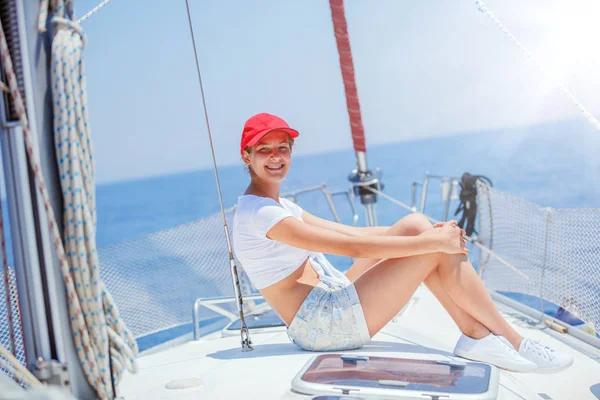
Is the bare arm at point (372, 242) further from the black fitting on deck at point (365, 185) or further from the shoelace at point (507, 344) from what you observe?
the black fitting on deck at point (365, 185)

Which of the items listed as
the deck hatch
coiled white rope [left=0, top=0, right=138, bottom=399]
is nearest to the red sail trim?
the deck hatch

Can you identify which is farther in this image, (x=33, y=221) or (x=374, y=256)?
(x=374, y=256)

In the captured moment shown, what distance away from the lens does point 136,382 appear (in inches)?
78.8

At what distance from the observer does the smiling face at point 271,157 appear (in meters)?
2.21

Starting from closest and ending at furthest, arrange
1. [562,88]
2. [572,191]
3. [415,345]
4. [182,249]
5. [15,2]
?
[15,2] → [415,345] → [562,88] → [182,249] → [572,191]

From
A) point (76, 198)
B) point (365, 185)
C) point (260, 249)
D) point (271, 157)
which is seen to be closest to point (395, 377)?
point (260, 249)

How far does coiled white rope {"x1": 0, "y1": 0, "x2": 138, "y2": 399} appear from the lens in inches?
50.3

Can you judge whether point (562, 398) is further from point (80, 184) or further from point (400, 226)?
point (80, 184)

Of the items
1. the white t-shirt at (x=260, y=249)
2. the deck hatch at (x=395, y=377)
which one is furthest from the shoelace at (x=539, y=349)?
the white t-shirt at (x=260, y=249)

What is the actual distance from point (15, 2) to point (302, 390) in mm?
1156

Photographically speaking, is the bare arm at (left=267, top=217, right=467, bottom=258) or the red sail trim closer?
the bare arm at (left=267, top=217, right=467, bottom=258)

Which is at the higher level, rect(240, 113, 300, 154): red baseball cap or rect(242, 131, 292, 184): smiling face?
rect(240, 113, 300, 154): red baseball cap

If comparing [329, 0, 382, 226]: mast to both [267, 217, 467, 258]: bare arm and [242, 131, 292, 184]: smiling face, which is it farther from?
[267, 217, 467, 258]: bare arm

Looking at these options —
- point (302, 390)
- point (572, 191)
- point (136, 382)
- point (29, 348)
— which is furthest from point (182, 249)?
point (572, 191)
